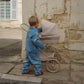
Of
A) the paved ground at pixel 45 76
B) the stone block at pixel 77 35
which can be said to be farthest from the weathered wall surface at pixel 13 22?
the paved ground at pixel 45 76

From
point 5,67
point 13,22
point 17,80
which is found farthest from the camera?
point 13,22

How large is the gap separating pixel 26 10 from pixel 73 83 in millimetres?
2145

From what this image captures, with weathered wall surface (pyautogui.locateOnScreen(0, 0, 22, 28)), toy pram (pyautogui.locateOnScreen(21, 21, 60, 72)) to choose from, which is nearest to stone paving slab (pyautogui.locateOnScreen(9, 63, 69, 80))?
toy pram (pyautogui.locateOnScreen(21, 21, 60, 72))

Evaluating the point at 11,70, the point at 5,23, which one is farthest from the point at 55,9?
the point at 5,23

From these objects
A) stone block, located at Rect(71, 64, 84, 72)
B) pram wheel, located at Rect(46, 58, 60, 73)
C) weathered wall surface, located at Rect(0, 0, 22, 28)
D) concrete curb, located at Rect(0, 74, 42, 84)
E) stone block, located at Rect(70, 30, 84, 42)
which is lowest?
concrete curb, located at Rect(0, 74, 42, 84)

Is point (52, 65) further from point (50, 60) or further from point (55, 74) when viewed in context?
point (55, 74)

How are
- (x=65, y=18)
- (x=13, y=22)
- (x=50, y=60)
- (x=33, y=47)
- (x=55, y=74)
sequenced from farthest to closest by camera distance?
(x=13, y=22) → (x=65, y=18) → (x=50, y=60) → (x=55, y=74) → (x=33, y=47)

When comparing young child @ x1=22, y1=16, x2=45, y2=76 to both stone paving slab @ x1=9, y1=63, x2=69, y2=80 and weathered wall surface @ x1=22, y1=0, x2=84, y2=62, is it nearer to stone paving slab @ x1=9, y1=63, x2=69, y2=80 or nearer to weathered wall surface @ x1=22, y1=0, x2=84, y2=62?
stone paving slab @ x1=9, y1=63, x2=69, y2=80

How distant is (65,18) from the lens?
3.80m

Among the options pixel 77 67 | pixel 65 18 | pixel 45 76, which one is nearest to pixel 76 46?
pixel 77 67

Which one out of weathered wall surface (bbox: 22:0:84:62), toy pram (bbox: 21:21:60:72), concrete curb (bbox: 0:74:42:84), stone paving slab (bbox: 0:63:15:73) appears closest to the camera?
concrete curb (bbox: 0:74:42:84)

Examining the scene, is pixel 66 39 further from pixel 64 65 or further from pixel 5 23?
pixel 5 23

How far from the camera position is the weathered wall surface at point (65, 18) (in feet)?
12.3

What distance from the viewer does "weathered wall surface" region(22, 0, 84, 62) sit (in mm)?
3750
